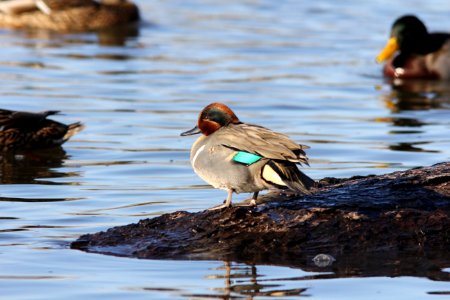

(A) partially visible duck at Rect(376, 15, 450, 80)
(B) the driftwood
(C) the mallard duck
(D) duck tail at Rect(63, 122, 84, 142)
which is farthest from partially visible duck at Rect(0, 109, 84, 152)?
(C) the mallard duck

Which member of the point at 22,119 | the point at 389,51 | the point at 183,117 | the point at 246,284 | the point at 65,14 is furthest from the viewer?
the point at 65,14

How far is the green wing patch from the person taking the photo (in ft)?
22.9

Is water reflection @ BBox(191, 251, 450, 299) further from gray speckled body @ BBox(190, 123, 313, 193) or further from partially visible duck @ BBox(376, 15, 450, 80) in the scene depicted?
partially visible duck @ BBox(376, 15, 450, 80)

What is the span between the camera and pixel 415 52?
18.6 m

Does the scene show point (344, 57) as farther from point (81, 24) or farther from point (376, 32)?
point (81, 24)

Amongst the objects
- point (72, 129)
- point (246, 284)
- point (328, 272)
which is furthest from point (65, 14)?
point (246, 284)

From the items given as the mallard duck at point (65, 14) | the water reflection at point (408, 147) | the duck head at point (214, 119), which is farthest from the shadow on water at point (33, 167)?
the mallard duck at point (65, 14)

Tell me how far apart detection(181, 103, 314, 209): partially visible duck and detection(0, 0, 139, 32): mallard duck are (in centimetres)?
1553

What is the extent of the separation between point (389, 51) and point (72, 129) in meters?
7.63

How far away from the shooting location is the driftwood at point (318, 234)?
281 inches

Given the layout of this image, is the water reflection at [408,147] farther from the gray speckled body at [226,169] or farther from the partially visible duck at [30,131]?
the gray speckled body at [226,169]

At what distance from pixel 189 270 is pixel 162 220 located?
66 cm

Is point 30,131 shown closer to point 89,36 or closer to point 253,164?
point 253,164

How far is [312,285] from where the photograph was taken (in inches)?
263
